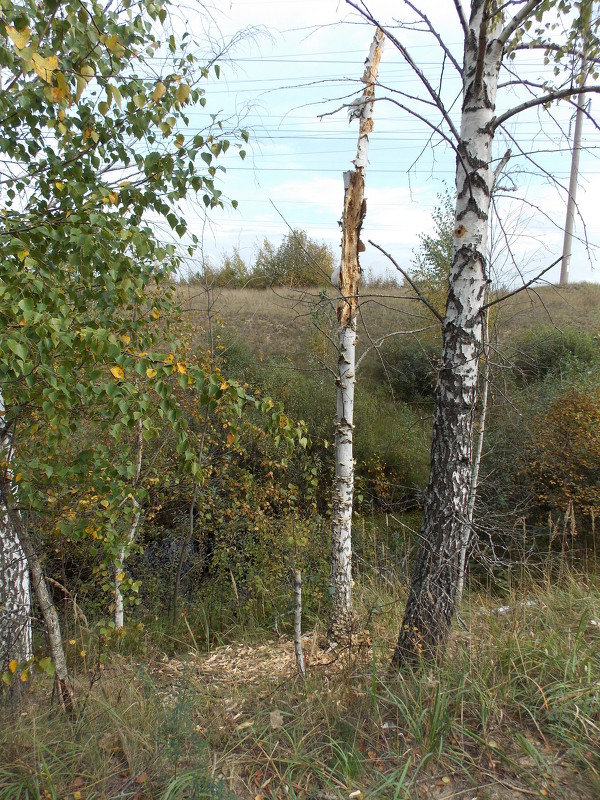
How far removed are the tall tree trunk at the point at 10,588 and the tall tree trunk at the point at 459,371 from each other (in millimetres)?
2243

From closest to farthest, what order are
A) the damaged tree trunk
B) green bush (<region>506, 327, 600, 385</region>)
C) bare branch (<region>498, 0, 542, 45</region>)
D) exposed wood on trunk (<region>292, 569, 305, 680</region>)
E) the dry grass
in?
the dry grass < bare branch (<region>498, 0, 542, 45</region>) < exposed wood on trunk (<region>292, 569, 305, 680</region>) < the damaged tree trunk < green bush (<region>506, 327, 600, 385</region>)

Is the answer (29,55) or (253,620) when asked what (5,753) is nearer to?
(29,55)

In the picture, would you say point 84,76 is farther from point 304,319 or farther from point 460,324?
point 304,319

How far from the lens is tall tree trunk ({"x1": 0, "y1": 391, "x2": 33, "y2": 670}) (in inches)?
117

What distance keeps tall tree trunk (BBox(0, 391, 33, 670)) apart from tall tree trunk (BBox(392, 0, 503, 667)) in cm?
224

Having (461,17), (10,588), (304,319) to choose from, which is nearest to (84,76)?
(461,17)

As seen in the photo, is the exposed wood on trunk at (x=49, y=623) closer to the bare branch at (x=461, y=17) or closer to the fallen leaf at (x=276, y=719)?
the fallen leaf at (x=276, y=719)

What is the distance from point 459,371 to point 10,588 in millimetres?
3076

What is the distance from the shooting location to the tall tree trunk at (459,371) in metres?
2.87

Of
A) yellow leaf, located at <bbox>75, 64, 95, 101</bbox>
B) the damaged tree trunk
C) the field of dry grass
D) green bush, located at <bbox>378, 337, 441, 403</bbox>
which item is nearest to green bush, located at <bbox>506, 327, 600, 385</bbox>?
the field of dry grass

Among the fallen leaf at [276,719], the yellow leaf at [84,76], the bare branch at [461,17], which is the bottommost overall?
the fallen leaf at [276,719]

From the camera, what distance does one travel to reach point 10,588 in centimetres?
340

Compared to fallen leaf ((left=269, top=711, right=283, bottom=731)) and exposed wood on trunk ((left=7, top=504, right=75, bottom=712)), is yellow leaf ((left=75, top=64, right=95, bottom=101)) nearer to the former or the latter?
exposed wood on trunk ((left=7, top=504, right=75, bottom=712))

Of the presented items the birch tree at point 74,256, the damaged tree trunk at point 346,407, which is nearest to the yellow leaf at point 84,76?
the birch tree at point 74,256
